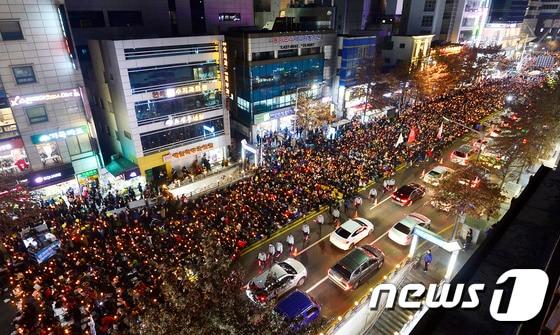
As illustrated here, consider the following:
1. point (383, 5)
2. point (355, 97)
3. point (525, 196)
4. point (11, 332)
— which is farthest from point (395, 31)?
point (11, 332)

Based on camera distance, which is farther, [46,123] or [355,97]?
[355,97]

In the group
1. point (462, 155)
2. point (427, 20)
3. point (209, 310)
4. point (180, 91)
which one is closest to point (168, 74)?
point (180, 91)

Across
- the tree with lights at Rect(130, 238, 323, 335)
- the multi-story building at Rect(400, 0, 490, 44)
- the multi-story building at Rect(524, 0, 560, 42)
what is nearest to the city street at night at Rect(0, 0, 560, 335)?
the tree with lights at Rect(130, 238, 323, 335)

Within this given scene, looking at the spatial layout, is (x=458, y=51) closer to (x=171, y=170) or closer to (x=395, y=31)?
(x=395, y=31)

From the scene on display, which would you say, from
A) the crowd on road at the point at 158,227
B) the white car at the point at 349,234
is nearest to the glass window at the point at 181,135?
the crowd on road at the point at 158,227

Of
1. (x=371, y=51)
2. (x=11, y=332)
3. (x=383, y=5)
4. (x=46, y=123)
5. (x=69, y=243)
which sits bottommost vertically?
(x=11, y=332)

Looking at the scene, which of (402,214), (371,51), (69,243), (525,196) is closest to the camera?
(525,196)

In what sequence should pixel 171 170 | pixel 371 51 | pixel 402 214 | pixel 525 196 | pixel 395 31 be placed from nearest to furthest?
pixel 525 196 < pixel 402 214 < pixel 171 170 < pixel 371 51 < pixel 395 31

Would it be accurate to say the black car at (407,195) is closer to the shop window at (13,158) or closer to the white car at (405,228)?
the white car at (405,228)
